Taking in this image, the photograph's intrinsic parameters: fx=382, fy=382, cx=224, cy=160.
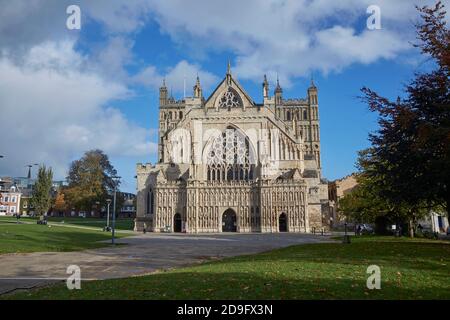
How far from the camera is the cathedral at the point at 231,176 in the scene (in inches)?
2244

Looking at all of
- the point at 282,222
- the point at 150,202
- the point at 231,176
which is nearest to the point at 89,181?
the point at 150,202

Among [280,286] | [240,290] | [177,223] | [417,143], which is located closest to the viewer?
[240,290]

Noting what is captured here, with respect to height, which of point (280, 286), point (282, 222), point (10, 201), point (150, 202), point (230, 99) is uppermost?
point (230, 99)

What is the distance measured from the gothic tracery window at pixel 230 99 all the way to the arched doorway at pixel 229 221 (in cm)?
1843

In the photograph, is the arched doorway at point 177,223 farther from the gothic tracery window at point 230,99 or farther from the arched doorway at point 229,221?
the gothic tracery window at point 230,99

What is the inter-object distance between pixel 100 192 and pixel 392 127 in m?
65.1

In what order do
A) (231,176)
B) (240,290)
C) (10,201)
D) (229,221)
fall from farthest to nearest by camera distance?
(10,201) < (231,176) < (229,221) < (240,290)

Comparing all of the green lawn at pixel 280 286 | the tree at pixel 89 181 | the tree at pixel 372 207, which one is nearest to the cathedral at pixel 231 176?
the tree at pixel 372 207

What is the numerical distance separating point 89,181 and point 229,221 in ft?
115

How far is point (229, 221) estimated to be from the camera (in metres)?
58.9

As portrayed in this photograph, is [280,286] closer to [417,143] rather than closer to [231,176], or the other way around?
[417,143]

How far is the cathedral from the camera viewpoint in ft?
187

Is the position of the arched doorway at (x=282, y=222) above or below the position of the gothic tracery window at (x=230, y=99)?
below
